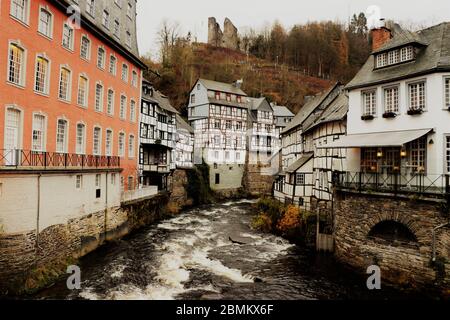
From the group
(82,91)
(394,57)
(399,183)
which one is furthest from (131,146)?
(394,57)

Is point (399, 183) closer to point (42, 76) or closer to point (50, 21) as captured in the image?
point (42, 76)

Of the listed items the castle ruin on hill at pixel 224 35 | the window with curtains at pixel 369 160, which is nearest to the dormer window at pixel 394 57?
the window with curtains at pixel 369 160

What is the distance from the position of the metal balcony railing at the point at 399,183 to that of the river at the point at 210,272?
4.31 metres

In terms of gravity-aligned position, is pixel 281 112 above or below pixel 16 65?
above

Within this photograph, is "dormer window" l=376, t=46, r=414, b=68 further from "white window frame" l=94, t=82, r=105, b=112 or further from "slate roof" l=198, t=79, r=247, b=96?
"slate roof" l=198, t=79, r=247, b=96

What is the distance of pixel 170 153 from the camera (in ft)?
111

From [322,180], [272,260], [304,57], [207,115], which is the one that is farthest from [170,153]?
[304,57]

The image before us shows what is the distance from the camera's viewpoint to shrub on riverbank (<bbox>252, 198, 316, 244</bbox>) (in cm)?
2061

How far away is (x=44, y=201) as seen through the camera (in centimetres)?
1303

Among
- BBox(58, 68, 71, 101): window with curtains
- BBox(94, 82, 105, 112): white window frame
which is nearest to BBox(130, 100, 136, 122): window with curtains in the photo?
BBox(94, 82, 105, 112): white window frame

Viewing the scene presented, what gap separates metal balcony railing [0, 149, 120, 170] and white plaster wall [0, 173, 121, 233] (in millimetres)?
631

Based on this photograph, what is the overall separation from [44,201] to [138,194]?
407 inches

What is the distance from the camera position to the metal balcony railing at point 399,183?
1281cm
